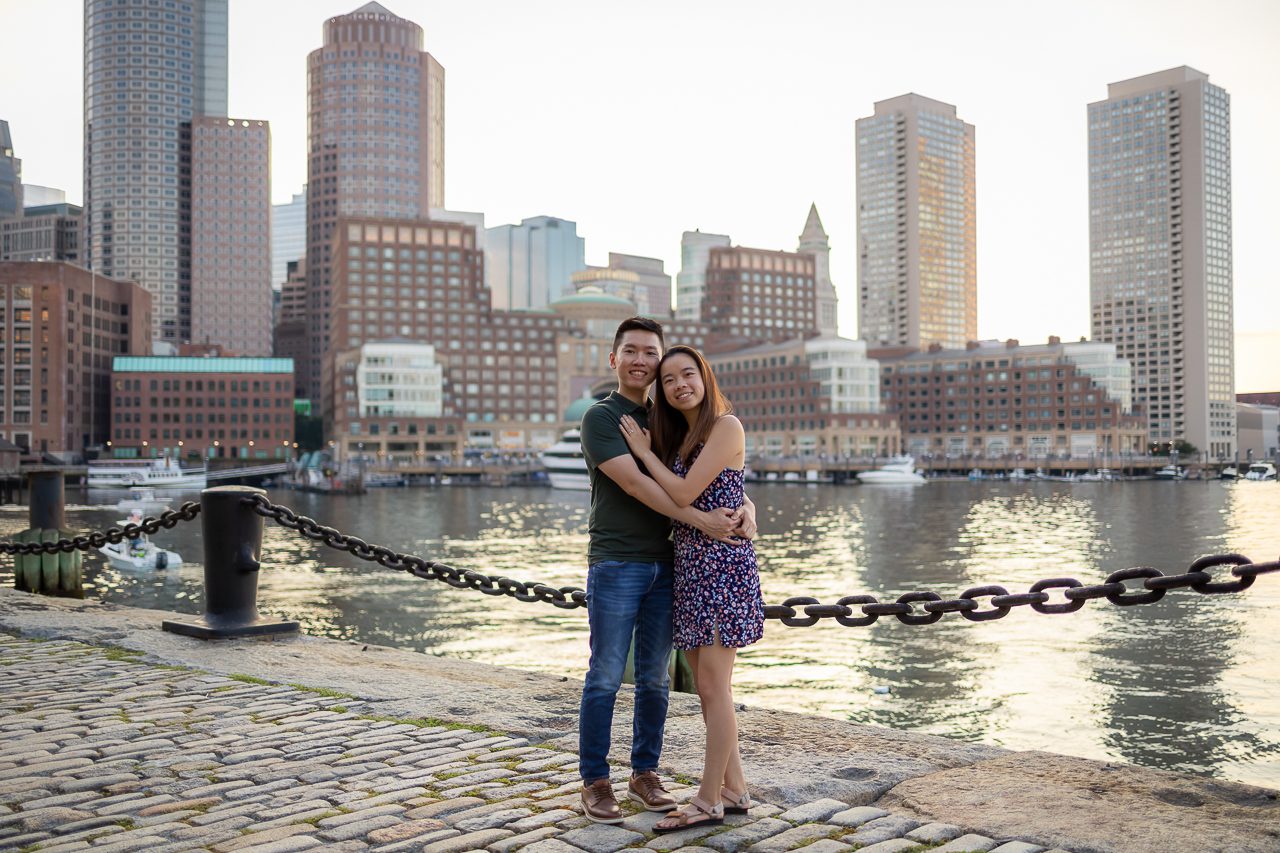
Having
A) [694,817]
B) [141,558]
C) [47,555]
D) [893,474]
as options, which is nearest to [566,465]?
[893,474]

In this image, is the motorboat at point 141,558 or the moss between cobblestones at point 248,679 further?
the motorboat at point 141,558

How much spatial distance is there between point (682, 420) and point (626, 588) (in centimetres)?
83

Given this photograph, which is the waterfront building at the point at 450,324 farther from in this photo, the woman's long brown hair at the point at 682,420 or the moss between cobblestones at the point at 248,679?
the woman's long brown hair at the point at 682,420

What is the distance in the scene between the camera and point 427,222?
181000 millimetres

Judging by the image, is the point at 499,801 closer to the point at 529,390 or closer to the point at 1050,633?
the point at 1050,633

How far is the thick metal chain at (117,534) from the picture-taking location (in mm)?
11797

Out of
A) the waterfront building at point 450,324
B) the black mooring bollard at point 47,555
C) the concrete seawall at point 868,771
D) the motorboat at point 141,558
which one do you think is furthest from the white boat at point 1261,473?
the concrete seawall at point 868,771

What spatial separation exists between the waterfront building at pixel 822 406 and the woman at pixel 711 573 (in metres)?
144

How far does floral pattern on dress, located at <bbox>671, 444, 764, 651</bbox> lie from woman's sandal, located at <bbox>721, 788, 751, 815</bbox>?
679mm

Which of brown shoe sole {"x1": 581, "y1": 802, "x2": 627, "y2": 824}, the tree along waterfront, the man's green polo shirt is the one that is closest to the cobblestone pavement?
brown shoe sole {"x1": 581, "y1": 802, "x2": 627, "y2": 824}

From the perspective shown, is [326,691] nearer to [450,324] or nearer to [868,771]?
[868,771]

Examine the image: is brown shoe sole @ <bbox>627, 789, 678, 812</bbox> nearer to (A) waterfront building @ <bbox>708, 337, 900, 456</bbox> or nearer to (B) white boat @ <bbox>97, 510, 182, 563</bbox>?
(B) white boat @ <bbox>97, 510, 182, 563</bbox>

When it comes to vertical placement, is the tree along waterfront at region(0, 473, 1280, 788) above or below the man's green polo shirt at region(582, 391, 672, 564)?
below

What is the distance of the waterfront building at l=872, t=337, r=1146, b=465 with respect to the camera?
512 ft
